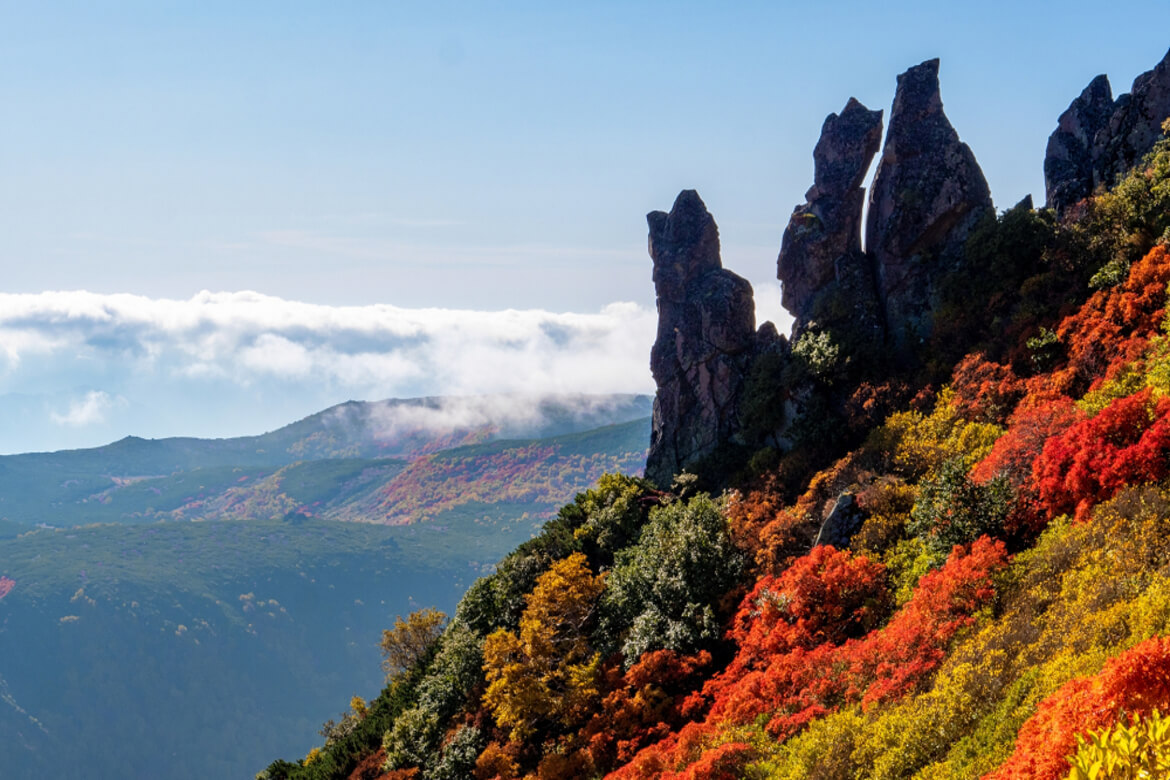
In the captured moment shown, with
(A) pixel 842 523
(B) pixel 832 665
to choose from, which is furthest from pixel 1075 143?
(B) pixel 832 665

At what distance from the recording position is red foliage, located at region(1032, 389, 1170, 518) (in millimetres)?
24641

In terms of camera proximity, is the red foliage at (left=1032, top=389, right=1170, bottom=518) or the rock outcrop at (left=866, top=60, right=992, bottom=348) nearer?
the red foliage at (left=1032, top=389, right=1170, bottom=518)

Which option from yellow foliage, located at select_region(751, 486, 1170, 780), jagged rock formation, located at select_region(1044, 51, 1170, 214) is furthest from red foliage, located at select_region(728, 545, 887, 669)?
jagged rock formation, located at select_region(1044, 51, 1170, 214)

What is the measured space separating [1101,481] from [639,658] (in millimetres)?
21040

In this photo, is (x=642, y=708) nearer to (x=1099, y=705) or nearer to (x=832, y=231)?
(x=1099, y=705)

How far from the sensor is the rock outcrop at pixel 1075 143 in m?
47.8

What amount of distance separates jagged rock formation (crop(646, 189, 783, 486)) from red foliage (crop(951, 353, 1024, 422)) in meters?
15.2

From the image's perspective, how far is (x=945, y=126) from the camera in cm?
5100

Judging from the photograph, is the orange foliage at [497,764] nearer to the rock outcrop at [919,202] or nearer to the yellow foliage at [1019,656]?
the yellow foliage at [1019,656]

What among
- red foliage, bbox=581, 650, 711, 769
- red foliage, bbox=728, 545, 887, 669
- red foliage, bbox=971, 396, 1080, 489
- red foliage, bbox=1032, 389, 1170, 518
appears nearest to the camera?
red foliage, bbox=1032, 389, 1170, 518

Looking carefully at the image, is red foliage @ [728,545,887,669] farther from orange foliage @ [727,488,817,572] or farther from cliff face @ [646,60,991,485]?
cliff face @ [646,60,991,485]

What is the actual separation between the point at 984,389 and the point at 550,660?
25748mm

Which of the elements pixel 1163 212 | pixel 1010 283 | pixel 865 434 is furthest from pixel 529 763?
pixel 1163 212

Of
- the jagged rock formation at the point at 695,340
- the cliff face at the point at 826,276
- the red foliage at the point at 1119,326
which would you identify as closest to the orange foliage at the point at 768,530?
the cliff face at the point at 826,276
